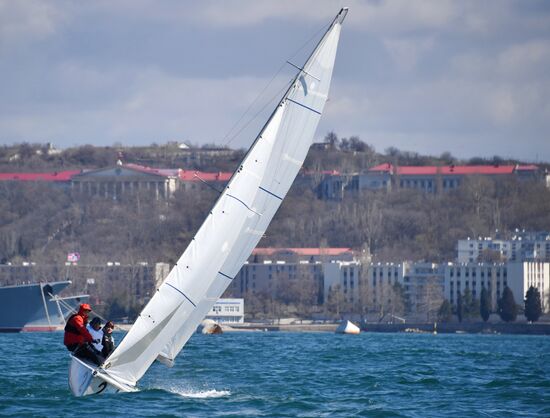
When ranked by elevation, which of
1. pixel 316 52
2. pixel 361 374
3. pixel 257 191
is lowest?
pixel 361 374

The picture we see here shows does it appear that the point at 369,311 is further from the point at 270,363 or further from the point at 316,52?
the point at 316,52

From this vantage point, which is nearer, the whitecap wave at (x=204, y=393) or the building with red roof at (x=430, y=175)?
the whitecap wave at (x=204, y=393)

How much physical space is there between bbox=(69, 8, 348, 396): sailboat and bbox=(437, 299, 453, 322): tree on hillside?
3678 inches

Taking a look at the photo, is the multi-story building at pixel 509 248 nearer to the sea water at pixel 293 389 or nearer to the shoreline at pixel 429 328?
the shoreline at pixel 429 328

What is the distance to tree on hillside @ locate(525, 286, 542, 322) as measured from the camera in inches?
4636

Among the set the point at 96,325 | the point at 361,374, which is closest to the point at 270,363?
the point at 361,374

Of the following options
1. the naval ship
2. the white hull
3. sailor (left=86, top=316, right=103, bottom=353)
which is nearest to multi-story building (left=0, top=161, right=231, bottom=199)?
the naval ship

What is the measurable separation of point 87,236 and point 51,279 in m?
32.4

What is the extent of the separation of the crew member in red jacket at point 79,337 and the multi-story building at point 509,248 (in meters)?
117

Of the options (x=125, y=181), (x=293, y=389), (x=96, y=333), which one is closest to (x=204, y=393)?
(x=293, y=389)

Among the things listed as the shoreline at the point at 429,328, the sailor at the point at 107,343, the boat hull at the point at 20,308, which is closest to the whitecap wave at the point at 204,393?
the sailor at the point at 107,343

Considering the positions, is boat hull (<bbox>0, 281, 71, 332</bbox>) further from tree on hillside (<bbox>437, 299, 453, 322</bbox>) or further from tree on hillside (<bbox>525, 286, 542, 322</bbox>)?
tree on hillside (<bbox>525, 286, 542, 322</bbox>)

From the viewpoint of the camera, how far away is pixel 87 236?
167 meters

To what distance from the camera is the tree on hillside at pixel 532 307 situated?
118 metres
